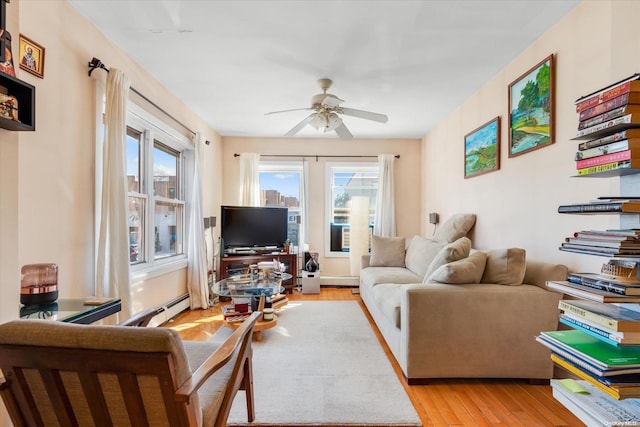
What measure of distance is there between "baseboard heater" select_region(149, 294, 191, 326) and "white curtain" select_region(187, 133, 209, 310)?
0.28ft

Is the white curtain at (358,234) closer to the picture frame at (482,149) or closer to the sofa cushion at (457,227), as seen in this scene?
the sofa cushion at (457,227)

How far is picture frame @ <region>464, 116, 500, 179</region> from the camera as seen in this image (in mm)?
2982

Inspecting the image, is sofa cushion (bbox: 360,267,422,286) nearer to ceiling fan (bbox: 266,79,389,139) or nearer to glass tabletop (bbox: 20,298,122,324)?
ceiling fan (bbox: 266,79,389,139)

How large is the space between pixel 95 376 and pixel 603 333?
1.71 metres

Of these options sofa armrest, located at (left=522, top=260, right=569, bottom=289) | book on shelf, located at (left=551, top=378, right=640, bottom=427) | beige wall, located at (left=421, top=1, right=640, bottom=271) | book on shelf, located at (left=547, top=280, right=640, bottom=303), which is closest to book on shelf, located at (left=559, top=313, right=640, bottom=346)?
book on shelf, located at (left=547, top=280, right=640, bottom=303)

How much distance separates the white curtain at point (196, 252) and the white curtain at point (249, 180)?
115 cm

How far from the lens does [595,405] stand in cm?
107

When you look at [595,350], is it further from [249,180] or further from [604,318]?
[249,180]

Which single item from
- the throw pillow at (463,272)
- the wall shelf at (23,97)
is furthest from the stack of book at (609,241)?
the wall shelf at (23,97)

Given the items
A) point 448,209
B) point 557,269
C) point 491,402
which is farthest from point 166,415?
point 448,209

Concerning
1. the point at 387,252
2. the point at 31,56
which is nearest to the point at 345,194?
the point at 387,252

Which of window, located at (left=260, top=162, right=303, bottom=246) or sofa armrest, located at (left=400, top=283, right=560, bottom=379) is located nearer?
sofa armrest, located at (left=400, top=283, right=560, bottom=379)

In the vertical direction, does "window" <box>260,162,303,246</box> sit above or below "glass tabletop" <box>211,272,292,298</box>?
above

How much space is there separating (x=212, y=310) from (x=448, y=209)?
11.2 ft
